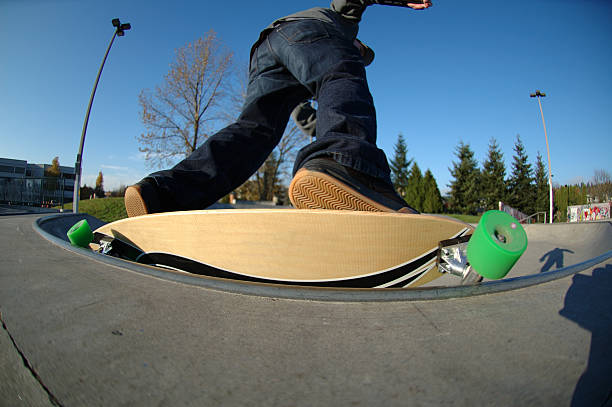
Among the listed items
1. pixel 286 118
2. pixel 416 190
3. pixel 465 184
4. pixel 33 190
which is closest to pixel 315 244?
pixel 286 118

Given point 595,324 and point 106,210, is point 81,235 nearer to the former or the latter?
point 595,324

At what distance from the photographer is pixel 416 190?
25406mm

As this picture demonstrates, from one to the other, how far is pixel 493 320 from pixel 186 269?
3.07 ft

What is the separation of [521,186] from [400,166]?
1241 centimetres

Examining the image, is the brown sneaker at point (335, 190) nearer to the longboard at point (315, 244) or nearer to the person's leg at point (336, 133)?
the person's leg at point (336, 133)

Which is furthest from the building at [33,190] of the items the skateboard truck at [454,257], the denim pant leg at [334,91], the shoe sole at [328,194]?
the skateboard truck at [454,257]

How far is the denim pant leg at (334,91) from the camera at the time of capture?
105 centimetres

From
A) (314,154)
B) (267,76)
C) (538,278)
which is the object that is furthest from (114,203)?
(538,278)

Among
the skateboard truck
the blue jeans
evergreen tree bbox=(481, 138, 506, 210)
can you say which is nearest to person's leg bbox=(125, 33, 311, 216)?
the blue jeans

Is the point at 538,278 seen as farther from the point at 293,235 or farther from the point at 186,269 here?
the point at 186,269

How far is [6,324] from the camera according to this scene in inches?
17.8

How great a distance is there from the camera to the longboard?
0.74 metres

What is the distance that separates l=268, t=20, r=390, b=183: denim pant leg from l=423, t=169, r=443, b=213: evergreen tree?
79.5 feet

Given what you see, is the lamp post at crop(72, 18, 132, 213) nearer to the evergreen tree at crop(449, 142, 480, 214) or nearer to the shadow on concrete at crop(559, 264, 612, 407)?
the shadow on concrete at crop(559, 264, 612, 407)
